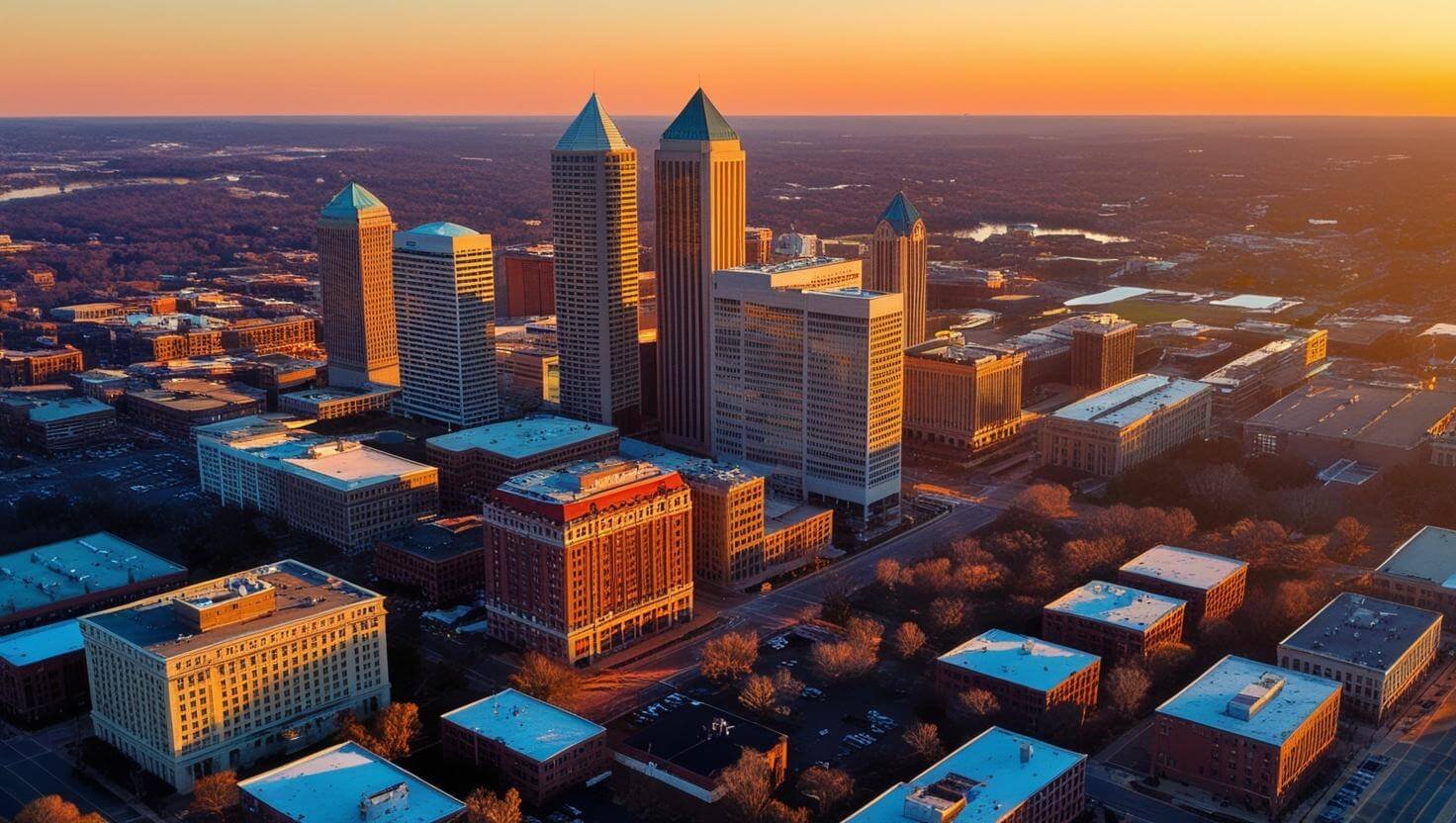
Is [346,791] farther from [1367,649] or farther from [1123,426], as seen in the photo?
[1123,426]

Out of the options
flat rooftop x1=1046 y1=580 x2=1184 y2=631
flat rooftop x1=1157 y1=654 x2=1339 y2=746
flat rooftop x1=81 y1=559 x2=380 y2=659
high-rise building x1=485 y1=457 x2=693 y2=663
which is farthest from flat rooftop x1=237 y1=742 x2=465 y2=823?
flat rooftop x1=1046 y1=580 x2=1184 y2=631

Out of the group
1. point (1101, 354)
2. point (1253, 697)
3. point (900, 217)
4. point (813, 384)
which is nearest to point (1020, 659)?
point (1253, 697)

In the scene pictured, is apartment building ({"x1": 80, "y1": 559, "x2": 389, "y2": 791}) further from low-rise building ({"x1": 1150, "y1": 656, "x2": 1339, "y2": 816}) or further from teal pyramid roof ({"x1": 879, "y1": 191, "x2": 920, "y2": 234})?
teal pyramid roof ({"x1": 879, "y1": 191, "x2": 920, "y2": 234})

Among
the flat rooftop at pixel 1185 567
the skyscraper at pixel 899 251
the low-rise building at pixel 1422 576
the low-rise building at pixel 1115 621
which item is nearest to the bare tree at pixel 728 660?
the low-rise building at pixel 1115 621

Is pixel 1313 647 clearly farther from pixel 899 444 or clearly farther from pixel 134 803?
pixel 134 803

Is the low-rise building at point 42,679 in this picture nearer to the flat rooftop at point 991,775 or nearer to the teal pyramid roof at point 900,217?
the flat rooftop at point 991,775

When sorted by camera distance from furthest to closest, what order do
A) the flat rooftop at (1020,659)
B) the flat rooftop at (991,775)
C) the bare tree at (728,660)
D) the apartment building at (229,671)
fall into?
the bare tree at (728,660)
the flat rooftop at (1020,659)
the apartment building at (229,671)
the flat rooftop at (991,775)
